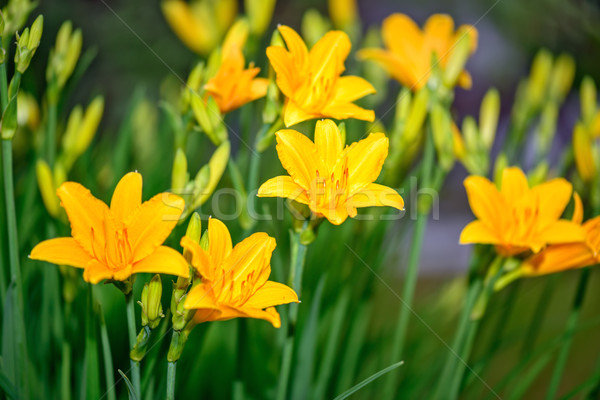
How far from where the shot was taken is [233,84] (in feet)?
2.21

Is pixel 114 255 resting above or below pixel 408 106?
below

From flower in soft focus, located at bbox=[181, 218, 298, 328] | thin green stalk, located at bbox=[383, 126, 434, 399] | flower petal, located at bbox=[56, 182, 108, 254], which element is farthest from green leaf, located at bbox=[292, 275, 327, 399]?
flower petal, located at bbox=[56, 182, 108, 254]

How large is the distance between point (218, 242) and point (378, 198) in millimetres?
160

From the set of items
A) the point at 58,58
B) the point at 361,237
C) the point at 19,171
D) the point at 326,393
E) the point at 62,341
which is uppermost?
the point at 58,58

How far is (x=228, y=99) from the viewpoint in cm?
Result: 69

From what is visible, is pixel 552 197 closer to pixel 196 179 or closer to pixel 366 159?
pixel 366 159

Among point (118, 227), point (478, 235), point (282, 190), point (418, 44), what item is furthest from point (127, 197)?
point (418, 44)

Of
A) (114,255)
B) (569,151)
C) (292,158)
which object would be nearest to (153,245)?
(114,255)

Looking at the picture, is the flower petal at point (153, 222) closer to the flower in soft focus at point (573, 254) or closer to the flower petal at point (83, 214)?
the flower petal at point (83, 214)

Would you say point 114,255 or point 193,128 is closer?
point 114,255

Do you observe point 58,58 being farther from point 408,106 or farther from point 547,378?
point 547,378

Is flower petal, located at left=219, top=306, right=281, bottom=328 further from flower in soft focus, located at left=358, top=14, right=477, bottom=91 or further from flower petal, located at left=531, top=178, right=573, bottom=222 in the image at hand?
flower in soft focus, located at left=358, top=14, right=477, bottom=91

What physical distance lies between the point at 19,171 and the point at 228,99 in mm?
766

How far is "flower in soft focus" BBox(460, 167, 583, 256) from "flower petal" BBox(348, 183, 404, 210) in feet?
0.38
